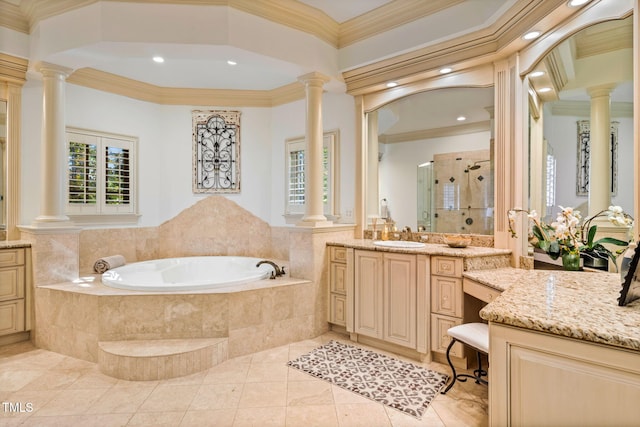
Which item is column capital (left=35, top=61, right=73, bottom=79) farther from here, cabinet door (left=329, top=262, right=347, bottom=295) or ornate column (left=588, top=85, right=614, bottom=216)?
ornate column (left=588, top=85, right=614, bottom=216)

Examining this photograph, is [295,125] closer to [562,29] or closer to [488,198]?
[488,198]

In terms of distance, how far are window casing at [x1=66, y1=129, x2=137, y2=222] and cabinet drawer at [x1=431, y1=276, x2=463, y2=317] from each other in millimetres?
3629

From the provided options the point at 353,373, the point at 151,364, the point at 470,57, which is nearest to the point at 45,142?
the point at 151,364

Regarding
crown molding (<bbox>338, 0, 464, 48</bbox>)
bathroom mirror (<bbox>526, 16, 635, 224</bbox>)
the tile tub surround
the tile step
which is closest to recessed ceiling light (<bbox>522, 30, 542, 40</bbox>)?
bathroom mirror (<bbox>526, 16, 635, 224</bbox>)

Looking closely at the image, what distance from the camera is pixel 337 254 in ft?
11.2

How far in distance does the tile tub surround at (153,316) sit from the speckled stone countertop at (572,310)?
212 cm

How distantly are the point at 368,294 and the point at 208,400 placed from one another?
153 cm

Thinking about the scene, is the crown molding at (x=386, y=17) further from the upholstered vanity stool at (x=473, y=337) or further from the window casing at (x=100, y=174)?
the window casing at (x=100, y=174)

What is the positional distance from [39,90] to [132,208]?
1.51 m

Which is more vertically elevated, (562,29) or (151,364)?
(562,29)

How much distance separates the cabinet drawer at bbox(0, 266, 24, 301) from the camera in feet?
9.98

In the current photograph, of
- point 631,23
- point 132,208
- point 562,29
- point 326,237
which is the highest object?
point 562,29

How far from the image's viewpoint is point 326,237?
11.4 feet

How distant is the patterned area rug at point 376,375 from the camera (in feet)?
7.38
